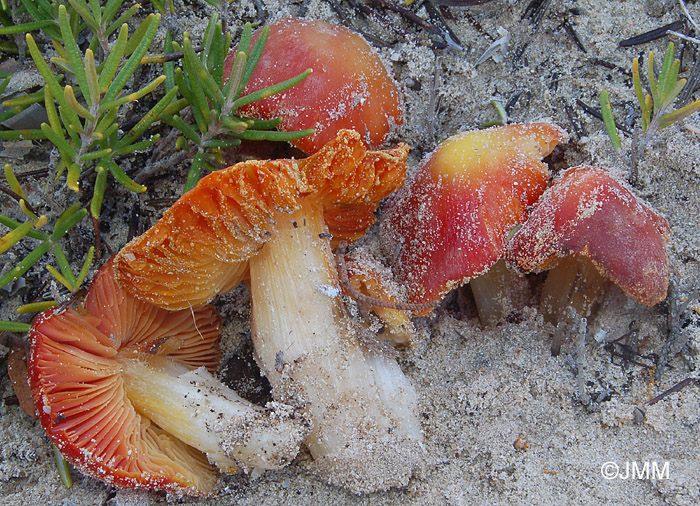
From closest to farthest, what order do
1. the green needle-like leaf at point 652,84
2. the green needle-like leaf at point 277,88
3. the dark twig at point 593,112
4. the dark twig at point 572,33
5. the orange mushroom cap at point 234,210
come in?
the orange mushroom cap at point 234,210 < the green needle-like leaf at point 277,88 < the green needle-like leaf at point 652,84 < the dark twig at point 593,112 < the dark twig at point 572,33

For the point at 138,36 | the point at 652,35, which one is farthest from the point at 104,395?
the point at 652,35

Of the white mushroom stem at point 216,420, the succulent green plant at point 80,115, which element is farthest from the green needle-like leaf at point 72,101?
the white mushroom stem at point 216,420

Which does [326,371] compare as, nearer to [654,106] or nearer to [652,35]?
[654,106]

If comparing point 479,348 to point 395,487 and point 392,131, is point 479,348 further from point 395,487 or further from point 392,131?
point 392,131

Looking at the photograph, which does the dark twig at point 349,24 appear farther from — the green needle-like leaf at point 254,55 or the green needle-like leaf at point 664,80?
the green needle-like leaf at point 664,80

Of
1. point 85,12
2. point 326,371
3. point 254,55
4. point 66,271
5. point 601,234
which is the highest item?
point 85,12

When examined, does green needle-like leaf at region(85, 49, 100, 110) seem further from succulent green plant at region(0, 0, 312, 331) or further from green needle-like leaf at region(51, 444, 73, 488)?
green needle-like leaf at region(51, 444, 73, 488)
